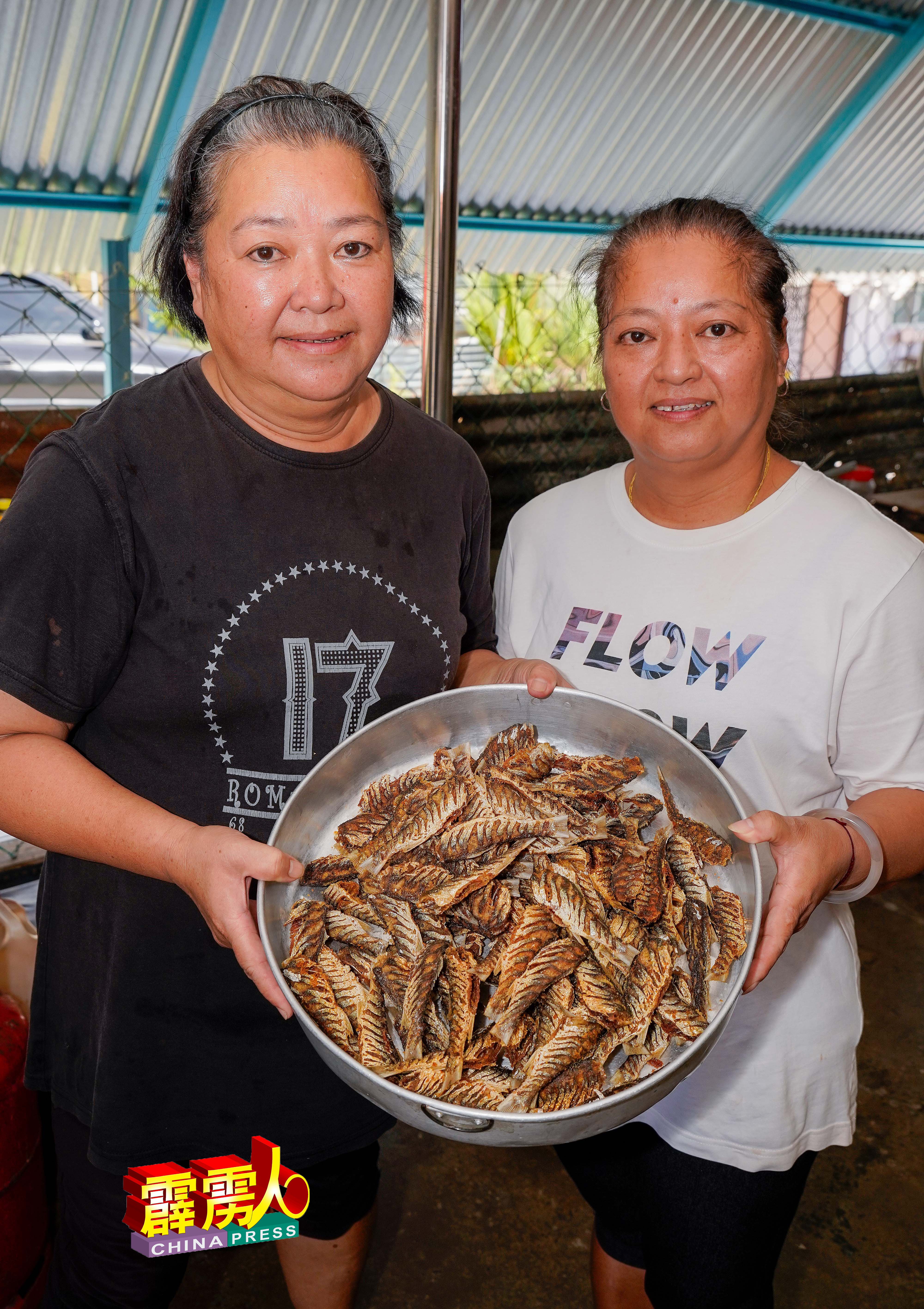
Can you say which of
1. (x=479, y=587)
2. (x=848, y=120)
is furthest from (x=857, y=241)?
(x=479, y=587)

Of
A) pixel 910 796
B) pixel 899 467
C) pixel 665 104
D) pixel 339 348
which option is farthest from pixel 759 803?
pixel 899 467

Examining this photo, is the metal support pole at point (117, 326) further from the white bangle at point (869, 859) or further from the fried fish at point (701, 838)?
the white bangle at point (869, 859)

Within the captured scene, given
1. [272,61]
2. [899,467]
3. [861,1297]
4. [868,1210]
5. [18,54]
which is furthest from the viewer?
[899,467]

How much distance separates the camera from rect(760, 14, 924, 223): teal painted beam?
5.57 meters

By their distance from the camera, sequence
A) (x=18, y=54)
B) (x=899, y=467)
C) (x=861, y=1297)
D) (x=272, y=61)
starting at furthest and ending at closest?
(x=899, y=467)
(x=272, y=61)
(x=18, y=54)
(x=861, y=1297)

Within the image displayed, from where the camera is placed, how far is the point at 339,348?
3.90 feet

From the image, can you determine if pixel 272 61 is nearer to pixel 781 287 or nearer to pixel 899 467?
pixel 781 287

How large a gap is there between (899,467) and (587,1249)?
597cm

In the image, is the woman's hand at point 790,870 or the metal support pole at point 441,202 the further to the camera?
the metal support pole at point 441,202

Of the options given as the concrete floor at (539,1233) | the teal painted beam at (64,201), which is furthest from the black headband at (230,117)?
the teal painted beam at (64,201)

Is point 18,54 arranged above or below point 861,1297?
above

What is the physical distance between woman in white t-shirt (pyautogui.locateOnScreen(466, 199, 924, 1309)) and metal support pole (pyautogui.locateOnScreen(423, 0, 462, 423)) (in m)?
0.85

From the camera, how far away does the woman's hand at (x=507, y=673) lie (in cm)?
131

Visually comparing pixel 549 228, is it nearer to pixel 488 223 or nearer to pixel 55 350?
pixel 488 223
